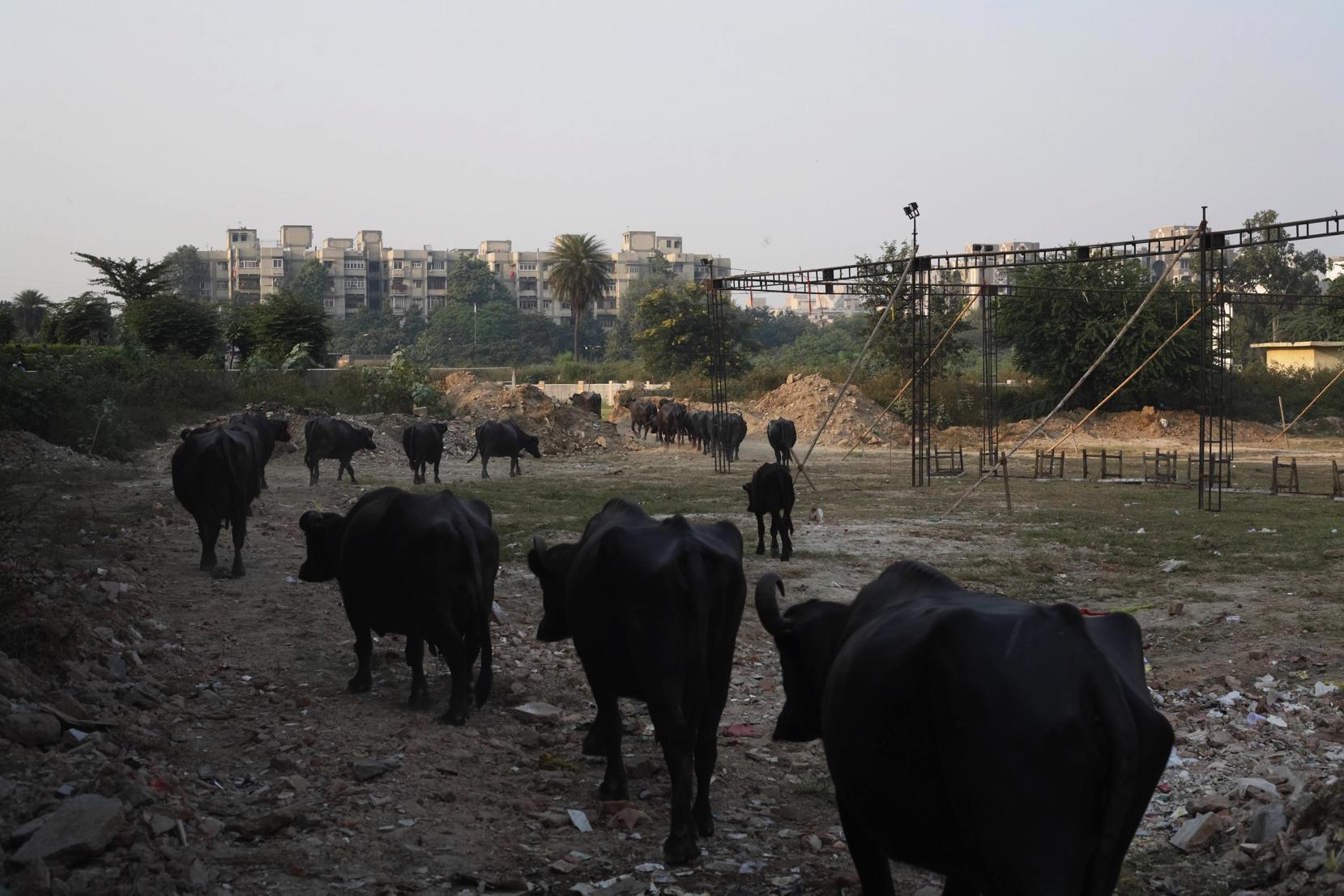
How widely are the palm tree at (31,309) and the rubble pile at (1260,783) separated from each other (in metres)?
78.0

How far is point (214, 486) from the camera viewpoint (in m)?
13.1

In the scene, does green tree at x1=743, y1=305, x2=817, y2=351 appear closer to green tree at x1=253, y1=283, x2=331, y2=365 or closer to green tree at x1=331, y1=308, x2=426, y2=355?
green tree at x1=331, y1=308, x2=426, y2=355

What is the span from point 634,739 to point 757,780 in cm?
106

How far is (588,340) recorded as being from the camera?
107375 mm

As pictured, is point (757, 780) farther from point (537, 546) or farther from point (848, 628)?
point (848, 628)

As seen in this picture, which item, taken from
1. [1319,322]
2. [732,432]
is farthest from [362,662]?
[1319,322]

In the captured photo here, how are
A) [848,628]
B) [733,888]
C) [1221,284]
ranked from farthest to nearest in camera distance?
[1221,284], [733,888], [848,628]

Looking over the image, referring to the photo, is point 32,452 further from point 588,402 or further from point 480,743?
point 588,402

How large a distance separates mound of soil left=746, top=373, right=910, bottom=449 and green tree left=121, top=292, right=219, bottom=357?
22.9 metres

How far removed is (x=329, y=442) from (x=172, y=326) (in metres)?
23.9

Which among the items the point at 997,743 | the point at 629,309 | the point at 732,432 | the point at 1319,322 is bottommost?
the point at 997,743

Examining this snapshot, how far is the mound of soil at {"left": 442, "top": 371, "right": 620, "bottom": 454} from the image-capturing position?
1517 inches

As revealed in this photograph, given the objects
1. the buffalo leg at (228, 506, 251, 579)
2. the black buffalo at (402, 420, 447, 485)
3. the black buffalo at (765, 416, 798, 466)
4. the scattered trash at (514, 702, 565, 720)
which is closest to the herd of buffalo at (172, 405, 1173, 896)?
the scattered trash at (514, 702, 565, 720)

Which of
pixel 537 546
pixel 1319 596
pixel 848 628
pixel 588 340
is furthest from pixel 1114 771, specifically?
pixel 588 340
